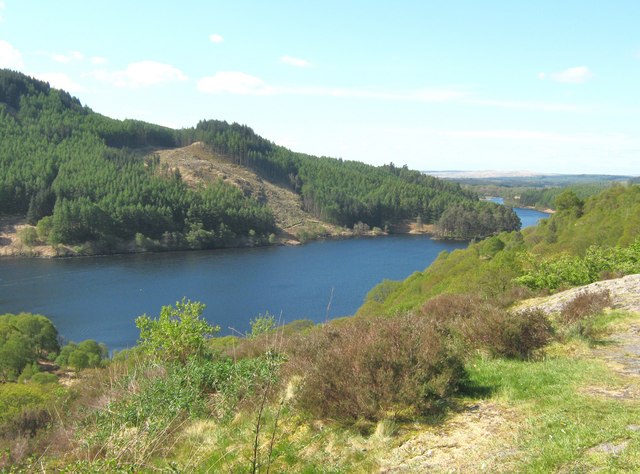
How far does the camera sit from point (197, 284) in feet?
250

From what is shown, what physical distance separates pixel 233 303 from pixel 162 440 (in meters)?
59.5

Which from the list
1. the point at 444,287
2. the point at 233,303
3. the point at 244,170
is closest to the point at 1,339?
the point at 233,303

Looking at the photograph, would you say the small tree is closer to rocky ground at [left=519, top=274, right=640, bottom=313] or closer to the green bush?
rocky ground at [left=519, top=274, right=640, bottom=313]

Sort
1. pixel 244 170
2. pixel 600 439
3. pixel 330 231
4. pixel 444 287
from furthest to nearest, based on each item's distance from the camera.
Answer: pixel 244 170 < pixel 330 231 < pixel 444 287 < pixel 600 439

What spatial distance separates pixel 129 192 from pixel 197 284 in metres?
64.3

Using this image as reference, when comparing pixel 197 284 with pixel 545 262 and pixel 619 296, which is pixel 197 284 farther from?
pixel 619 296

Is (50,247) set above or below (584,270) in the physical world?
below

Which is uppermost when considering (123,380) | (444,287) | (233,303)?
(123,380)

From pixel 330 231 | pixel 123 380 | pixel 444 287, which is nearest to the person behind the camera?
pixel 123 380

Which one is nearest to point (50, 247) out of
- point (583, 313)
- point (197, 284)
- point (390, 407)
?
point (197, 284)

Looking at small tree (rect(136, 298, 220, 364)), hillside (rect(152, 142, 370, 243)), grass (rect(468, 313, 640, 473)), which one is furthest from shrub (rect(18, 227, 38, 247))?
grass (rect(468, 313, 640, 473))

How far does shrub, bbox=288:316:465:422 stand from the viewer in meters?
6.75

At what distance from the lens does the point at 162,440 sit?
633cm

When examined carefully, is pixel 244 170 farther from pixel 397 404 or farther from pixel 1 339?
pixel 397 404
